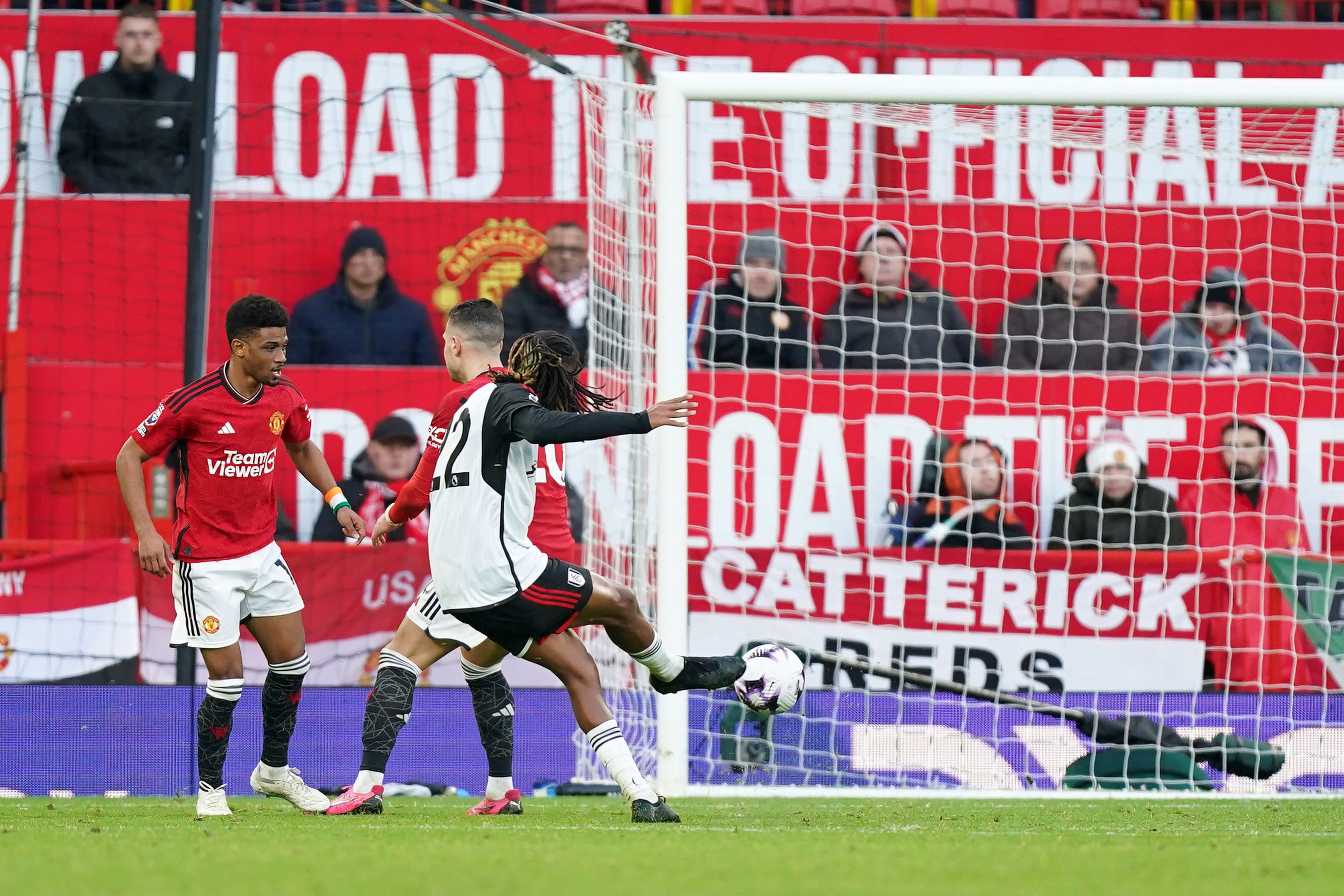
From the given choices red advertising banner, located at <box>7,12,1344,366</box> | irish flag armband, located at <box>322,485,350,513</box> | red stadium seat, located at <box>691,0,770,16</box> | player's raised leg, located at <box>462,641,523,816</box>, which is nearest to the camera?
irish flag armband, located at <box>322,485,350,513</box>

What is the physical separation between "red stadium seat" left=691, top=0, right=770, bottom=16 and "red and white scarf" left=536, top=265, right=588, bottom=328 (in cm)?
249

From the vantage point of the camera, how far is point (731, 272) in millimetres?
9328

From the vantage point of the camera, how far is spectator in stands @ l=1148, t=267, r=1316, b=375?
31.3 feet

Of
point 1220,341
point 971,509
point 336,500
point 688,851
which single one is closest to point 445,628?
point 336,500

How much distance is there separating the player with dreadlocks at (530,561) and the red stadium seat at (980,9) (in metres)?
6.92

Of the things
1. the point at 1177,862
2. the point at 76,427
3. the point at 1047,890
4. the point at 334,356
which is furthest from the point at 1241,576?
the point at 76,427

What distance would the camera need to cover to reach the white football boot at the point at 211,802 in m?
5.56

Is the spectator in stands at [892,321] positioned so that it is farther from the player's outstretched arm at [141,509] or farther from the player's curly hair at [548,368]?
the player's outstretched arm at [141,509]

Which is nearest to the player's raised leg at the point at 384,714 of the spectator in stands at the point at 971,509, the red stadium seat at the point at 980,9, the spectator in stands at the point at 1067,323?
the spectator in stands at the point at 971,509

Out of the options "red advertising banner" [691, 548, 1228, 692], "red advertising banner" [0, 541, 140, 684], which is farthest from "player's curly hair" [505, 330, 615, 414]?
"red advertising banner" [0, 541, 140, 684]

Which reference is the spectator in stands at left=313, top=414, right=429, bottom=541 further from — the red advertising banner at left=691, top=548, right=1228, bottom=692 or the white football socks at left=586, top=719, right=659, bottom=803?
the white football socks at left=586, top=719, right=659, bottom=803

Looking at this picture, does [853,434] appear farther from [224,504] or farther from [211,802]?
[211,802]

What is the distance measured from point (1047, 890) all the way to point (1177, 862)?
2.45 feet

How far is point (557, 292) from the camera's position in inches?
389
